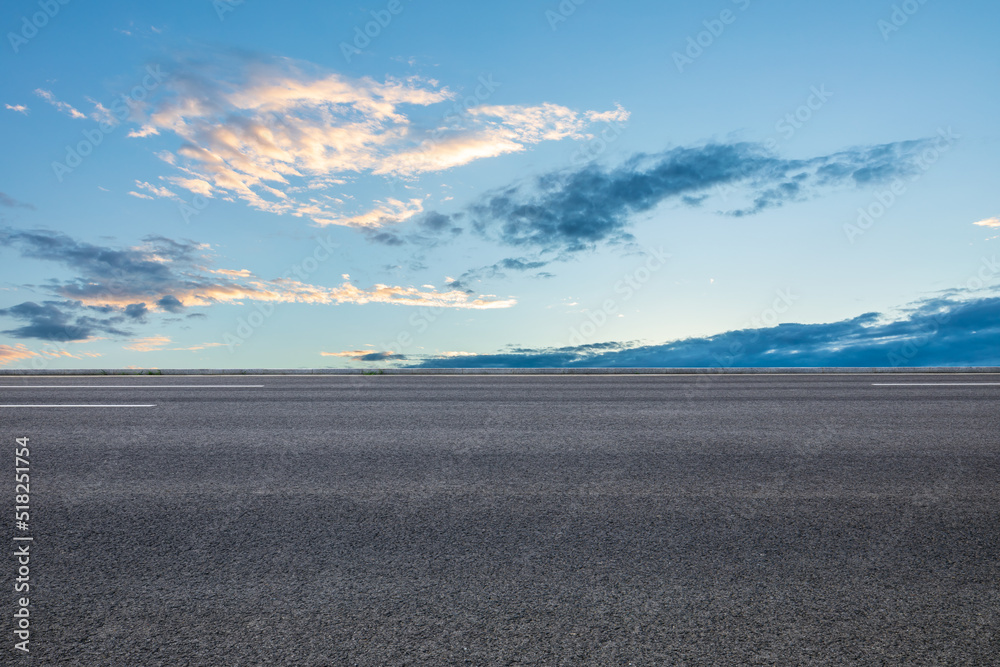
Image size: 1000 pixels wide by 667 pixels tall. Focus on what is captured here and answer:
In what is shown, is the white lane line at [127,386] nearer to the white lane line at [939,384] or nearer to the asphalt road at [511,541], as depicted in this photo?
the asphalt road at [511,541]

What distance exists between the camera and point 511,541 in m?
3.39

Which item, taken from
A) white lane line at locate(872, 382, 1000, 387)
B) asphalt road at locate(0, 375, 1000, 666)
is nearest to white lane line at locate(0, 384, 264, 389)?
asphalt road at locate(0, 375, 1000, 666)

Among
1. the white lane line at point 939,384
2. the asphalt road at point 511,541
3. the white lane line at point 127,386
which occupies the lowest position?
the asphalt road at point 511,541

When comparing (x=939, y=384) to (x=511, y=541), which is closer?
(x=511, y=541)

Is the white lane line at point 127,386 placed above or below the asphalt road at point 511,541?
above

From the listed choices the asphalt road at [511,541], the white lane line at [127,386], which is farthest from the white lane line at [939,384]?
the white lane line at [127,386]

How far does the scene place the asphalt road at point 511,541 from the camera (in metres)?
2.42

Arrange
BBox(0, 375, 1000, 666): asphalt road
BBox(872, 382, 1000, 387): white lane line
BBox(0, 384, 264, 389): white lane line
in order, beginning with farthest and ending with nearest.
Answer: BBox(872, 382, 1000, 387): white lane line
BBox(0, 384, 264, 389): white lane line
BBox(0, 375, 1000, 666): asphalt road

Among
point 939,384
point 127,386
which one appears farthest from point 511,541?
point 939,384

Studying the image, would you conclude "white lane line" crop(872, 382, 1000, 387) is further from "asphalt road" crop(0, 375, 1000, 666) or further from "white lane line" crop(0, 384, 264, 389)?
"white lane line" crop(0, 384, 264, 389)

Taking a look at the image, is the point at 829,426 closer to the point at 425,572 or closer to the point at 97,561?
the point at 425,572

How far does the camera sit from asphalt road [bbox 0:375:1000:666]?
2420 millimetres

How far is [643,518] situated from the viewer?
3789 millimetres

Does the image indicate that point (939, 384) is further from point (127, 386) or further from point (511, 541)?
point (127, 386)
